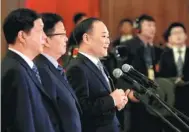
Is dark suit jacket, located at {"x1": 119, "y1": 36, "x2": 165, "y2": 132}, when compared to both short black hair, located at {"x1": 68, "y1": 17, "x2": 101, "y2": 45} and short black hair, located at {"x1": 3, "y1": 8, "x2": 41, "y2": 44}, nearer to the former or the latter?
short black hair, located at {"x1": 68, "y1": 17, "x2": 101, "y2": 45}

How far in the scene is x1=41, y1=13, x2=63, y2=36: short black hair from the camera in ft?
8.48

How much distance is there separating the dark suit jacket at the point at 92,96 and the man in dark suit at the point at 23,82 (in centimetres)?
38

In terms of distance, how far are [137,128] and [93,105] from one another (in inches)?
84.4

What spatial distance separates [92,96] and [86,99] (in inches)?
2.3

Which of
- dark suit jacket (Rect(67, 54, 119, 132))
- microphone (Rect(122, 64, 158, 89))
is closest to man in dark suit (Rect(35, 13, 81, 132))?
dark suit jacket (Rect(67, 54, 119, 132))

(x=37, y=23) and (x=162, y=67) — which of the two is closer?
(x=37, y=23)

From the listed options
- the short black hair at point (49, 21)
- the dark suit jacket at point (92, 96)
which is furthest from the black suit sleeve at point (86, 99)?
the short black hair at point (49, 21)

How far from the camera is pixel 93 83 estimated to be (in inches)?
108

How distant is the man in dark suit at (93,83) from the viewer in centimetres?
268

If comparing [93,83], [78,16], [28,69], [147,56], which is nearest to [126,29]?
[78,16]

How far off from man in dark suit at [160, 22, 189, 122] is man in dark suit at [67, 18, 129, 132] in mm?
1892

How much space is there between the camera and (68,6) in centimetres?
625

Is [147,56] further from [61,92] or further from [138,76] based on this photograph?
[61,92]

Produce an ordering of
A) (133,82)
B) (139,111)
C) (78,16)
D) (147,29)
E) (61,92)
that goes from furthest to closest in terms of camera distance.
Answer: (78,16) < (147,29) < (139,111) < (133,82) < (61,92)
